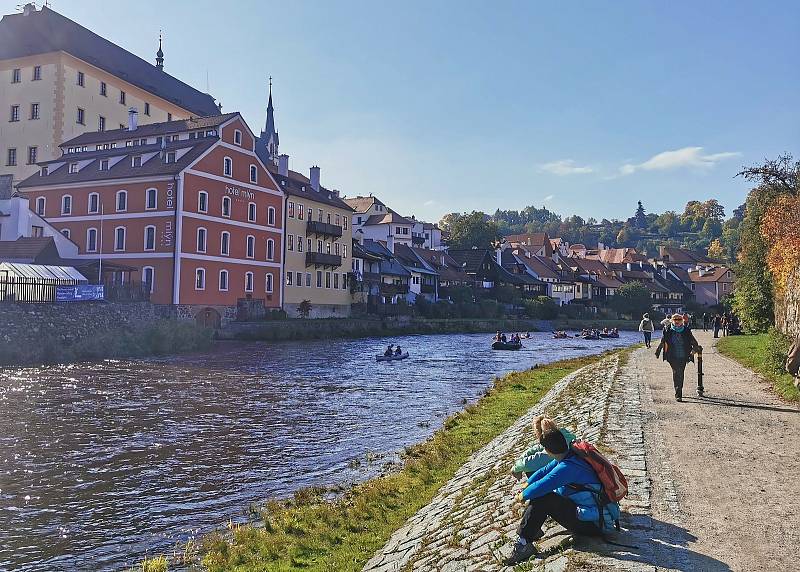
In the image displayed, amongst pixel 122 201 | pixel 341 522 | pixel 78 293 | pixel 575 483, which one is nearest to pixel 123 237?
pixel 122 201

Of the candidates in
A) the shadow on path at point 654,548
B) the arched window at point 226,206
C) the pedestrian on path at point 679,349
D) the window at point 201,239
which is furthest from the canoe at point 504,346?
the shadow on path at point 654,548

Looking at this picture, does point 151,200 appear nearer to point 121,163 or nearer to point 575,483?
point 121,163

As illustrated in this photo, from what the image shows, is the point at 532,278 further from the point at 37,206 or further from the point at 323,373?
the point at 323,373

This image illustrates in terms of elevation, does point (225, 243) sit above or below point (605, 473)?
above

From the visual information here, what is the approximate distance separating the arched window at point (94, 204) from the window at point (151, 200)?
5581mm

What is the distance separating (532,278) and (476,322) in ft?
134

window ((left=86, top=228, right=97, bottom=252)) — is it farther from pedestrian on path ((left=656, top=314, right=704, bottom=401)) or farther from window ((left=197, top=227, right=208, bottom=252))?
pedestrian on path ((left=656, top=314, right=704, bottom=401))

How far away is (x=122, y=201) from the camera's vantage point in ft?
180

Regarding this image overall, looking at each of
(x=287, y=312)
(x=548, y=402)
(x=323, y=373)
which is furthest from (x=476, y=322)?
(x=548, y=402)

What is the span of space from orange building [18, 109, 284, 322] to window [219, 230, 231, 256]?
0.09 metres

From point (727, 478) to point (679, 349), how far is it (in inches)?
288

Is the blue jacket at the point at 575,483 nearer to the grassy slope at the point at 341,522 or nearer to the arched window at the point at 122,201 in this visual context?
the grassy slope at the point at 341,522

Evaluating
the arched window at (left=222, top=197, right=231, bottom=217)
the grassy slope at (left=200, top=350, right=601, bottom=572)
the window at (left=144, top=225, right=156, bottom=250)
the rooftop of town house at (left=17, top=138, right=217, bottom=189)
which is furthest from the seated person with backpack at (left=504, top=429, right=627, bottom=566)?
the arched window at (left=222, top=197, right=231, bottom=217)

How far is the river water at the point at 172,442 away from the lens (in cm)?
995
